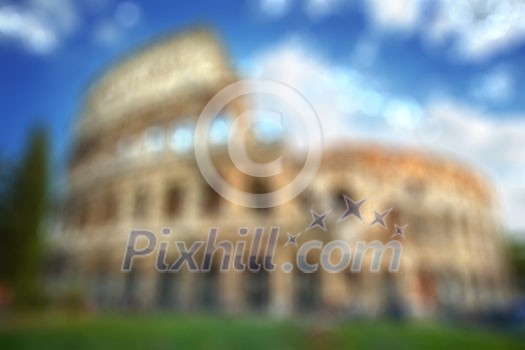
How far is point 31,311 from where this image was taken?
9.26 meters

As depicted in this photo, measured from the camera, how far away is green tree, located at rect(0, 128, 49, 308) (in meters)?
9.59

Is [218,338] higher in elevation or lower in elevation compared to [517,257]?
lower

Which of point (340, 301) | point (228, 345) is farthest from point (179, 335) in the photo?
point (340, 301)

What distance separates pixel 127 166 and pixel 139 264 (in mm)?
4120

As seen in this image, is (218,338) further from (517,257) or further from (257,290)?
(517,257)

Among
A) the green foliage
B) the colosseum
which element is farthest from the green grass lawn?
the green foliage

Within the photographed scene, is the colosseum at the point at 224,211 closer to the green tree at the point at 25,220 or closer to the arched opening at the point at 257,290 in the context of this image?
the arched opening at the point at 257,290

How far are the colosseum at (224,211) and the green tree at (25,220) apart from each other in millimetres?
1172

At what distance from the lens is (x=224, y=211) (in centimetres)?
1398

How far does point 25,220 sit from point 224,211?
6277 mm

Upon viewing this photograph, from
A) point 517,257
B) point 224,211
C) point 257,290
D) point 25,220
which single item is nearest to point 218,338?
point 25,220

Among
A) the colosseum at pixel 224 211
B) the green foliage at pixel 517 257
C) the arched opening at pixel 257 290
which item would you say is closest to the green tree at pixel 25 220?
the colosseum at pixel 224 211

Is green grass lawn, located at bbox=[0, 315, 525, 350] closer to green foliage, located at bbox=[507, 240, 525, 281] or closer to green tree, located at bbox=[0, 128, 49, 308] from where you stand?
green tree, located at bbox=[0, 128, 49, 308]

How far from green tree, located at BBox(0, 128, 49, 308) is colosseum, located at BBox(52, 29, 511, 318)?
3.85ft
